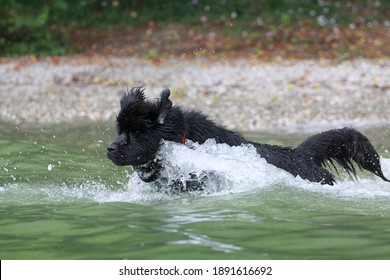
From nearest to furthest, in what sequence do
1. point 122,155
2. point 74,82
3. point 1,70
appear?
point 122,155
point 74,82
point 1,70

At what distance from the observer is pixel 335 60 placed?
2359 centimetres

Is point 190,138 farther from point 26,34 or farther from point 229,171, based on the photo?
point 26,34

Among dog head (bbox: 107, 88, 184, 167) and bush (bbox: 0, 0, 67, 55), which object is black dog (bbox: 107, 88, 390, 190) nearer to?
dog head (bbox: 107, 88, 184, 167)

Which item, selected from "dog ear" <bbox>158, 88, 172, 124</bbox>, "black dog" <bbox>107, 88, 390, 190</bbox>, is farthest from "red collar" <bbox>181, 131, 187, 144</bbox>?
"dog ear" <bbox>158, 88, 172, 124</bbox>

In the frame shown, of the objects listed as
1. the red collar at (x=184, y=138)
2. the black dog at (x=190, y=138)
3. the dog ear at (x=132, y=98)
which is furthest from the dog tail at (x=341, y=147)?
the dog ear at (x=132, y=98)

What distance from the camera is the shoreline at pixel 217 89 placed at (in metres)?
17.6

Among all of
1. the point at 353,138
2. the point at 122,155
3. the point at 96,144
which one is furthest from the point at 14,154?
the point at 353,138

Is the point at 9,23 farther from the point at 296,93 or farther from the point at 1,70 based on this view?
the point at 296,93

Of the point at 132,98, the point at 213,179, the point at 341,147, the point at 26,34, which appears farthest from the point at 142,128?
the point at 26,34

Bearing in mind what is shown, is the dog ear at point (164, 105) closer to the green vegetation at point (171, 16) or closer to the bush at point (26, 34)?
the bush at point (26, 34)

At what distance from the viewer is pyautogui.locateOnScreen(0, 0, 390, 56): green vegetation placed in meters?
27.2

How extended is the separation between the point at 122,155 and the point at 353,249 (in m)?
3.14

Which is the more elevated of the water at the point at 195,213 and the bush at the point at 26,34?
the bush at the point at 26,34

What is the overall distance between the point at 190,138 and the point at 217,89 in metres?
11.3
